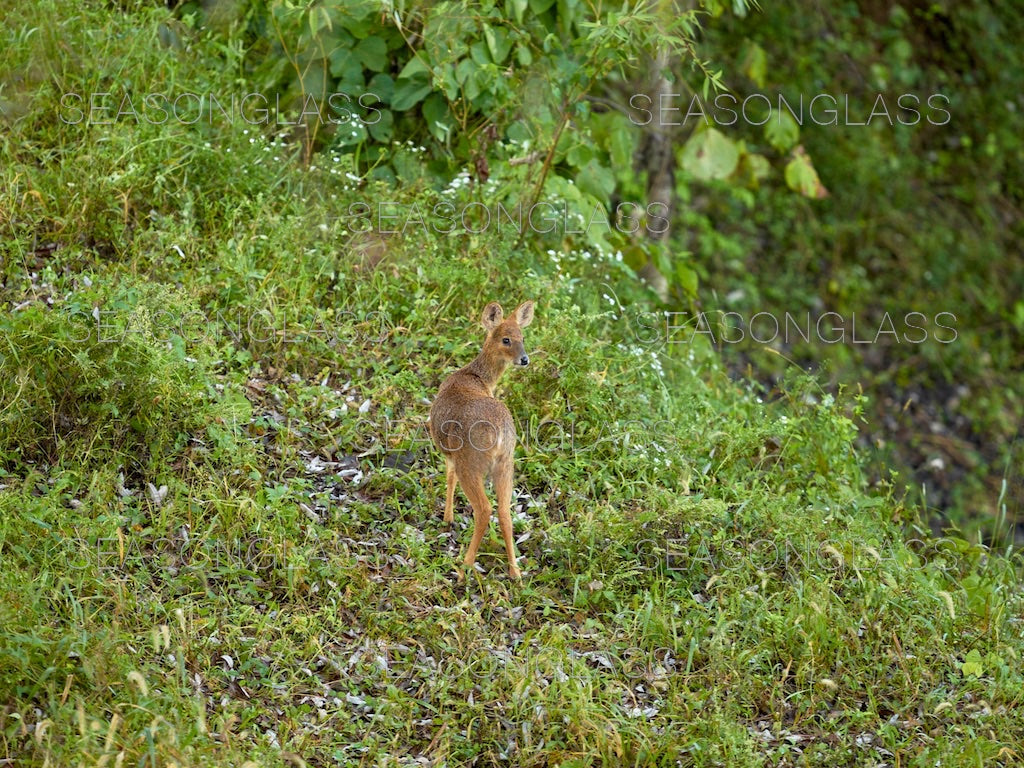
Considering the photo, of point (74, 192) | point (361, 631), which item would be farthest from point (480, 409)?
point (74, 192)

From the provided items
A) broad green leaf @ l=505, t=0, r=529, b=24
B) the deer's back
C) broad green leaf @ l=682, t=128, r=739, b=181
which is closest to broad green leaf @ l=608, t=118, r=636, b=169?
broad green leaf @ l=682, t=128, r=739, b=181

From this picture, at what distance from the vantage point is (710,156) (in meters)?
8.39

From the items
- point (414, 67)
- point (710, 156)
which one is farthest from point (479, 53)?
point (710, 156)

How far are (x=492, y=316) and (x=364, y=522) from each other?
1100 millimetres

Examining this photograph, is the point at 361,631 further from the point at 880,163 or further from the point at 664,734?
the point at 880,163

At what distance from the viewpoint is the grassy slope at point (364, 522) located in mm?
4719

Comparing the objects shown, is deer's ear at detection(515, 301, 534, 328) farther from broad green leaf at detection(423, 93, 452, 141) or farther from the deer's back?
broad green leaf at detection(423, 93, 452, 141)

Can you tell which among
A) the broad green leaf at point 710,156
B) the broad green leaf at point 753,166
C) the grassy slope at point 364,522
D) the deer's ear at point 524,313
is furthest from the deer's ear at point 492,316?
the broad green leaf at point 753,166

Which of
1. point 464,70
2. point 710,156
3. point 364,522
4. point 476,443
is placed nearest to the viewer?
point 476,443

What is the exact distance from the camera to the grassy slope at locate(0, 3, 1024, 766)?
4719mm

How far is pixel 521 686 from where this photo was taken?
189 inches

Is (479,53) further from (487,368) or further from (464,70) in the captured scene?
(487,368)

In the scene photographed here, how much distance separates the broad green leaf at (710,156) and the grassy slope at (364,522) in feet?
4.49

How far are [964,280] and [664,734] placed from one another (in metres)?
9.17
